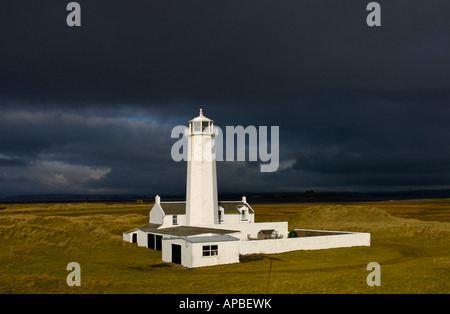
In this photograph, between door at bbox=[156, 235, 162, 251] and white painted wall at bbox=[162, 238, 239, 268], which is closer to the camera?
white painted wall at bbox=[162, 238, 239, 268]

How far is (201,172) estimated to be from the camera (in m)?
42.2

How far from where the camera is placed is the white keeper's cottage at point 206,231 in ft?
105

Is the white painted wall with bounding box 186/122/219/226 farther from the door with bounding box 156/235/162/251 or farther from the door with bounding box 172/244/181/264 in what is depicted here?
the door with bounding box 172/244/181/264

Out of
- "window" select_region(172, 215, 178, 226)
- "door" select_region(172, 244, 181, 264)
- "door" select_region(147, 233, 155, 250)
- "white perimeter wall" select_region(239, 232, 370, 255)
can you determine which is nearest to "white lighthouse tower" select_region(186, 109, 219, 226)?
"window" select_region(172, 215, 178, 226)

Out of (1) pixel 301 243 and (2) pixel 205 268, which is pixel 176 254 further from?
(1) pixel 301 243

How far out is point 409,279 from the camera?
2323 cm

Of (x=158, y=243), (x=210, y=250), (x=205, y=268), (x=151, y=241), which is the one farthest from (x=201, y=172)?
(x=205, y=268)

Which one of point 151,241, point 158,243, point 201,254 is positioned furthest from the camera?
point 151,241

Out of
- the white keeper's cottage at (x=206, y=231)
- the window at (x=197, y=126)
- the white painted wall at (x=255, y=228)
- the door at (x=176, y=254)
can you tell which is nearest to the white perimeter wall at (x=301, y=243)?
the white keeper's cottage at (x=206, y=231)

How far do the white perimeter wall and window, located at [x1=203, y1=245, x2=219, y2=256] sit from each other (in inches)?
217

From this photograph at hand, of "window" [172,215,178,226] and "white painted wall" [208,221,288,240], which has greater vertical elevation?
"window" [172,215,178,226]

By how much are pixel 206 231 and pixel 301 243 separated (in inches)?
389

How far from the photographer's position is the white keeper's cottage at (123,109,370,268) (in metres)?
32.1
